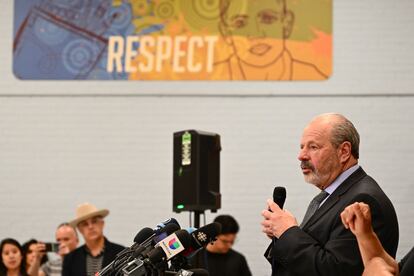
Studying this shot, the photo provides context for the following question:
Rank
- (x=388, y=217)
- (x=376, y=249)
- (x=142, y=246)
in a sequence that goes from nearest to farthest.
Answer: (x=376, y=249), (x=388, y=217), (x=142, y=246)

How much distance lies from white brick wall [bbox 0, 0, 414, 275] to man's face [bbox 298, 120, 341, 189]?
539 cm

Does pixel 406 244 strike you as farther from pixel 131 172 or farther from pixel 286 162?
pixel 131 172

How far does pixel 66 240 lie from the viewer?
807 cm

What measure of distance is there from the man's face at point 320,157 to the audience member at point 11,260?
472 cm

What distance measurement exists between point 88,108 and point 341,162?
603 cm

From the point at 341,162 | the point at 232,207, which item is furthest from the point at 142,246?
the point at 232,207

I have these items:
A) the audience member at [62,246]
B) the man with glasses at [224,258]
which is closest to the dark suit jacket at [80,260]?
the man with glasses at [224,258]

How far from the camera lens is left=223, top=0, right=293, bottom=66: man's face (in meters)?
9.02

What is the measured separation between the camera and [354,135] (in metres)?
3.51

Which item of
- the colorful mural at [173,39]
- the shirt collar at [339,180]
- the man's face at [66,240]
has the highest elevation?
the colorful mural at [173,39]

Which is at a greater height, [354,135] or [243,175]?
[354,135]

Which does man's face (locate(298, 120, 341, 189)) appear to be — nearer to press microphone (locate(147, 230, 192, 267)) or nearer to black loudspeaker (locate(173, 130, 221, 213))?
press microphone (locate(147, 230, 192, 267))

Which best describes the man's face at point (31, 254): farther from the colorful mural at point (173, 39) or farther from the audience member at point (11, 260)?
the colorful mural at point (173, 39)

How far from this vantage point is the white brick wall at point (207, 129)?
8.91 meters
